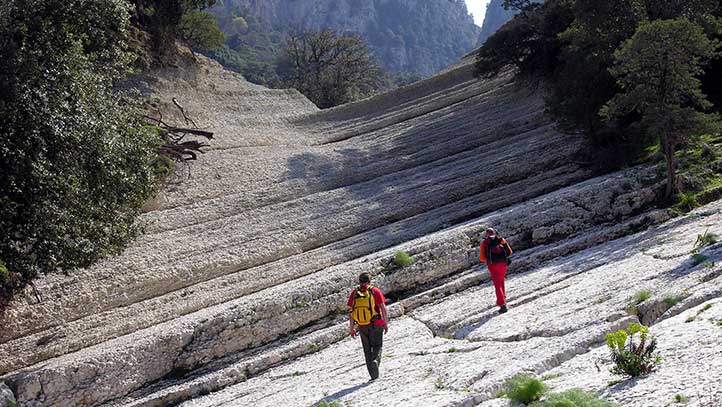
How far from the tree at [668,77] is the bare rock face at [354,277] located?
2.08m

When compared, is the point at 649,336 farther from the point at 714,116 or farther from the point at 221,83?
the point at 221,83

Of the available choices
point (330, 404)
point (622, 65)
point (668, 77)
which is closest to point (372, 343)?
point (330, 404)

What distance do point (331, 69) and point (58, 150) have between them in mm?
45582

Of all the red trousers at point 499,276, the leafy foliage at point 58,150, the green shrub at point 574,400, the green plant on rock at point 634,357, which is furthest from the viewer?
the leafy foliage at point 58,150

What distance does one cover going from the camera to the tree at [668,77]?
59.3 feet

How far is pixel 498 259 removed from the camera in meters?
13.2

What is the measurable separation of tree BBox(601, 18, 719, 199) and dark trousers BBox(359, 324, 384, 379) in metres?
11.8

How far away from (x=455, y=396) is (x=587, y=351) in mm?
2103

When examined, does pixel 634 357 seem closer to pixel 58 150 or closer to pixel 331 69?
pixel 58 150

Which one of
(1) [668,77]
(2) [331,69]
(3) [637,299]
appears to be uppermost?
(2) [331,69]

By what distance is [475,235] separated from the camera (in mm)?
18859

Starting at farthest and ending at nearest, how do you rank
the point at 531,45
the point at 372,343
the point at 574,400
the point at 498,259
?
1. the point at 531,45
2. the point at 498,259
3. the point at 372,343
4. the point at 574,400

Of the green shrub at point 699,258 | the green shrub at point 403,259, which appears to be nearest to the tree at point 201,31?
the green shrub at point 403,259

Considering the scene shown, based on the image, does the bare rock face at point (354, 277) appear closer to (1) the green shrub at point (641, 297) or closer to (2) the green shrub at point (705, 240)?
(1) the green shrub at point (641, 297)
